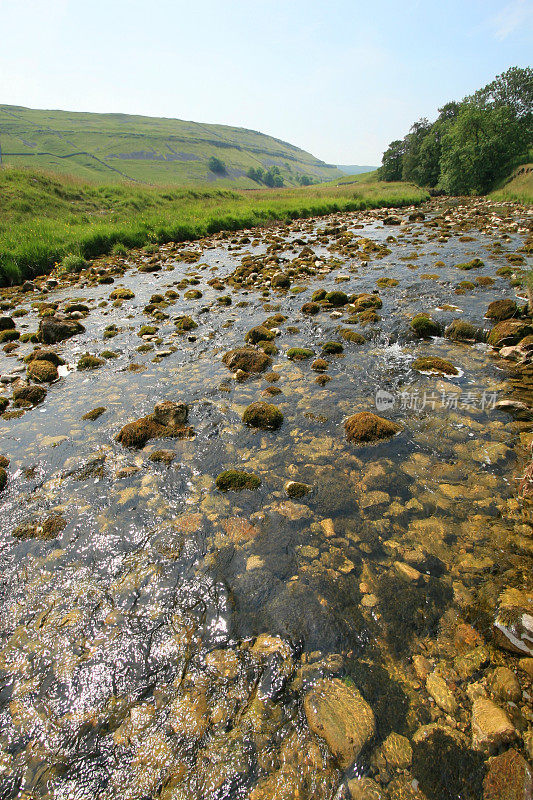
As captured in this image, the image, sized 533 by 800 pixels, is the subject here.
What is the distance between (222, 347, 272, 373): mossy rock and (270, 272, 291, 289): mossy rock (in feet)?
23.9

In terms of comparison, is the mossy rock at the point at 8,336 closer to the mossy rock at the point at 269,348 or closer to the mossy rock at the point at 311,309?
the mossy rock at the point at 269,348

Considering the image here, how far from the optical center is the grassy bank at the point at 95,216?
20.5 meters

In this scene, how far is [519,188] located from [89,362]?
5194cm

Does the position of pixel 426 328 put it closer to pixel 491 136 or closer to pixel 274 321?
pixel 274 321

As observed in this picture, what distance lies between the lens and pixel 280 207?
131 ft

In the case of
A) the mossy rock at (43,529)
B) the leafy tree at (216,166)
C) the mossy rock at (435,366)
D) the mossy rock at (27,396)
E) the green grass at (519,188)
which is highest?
the leafy tree at (216,166)

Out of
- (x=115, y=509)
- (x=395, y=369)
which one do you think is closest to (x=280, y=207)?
(x=395, y=369)

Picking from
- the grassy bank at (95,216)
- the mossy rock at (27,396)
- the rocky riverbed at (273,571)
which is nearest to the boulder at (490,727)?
the rocky riverbed at (273,571)

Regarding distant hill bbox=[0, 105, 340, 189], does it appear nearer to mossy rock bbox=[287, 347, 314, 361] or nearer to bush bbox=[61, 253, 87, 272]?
bush bbox=[61, 253, 87, 272]

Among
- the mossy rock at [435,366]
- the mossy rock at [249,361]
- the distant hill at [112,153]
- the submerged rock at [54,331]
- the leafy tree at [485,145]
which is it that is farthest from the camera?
the distant hill at [112,153]

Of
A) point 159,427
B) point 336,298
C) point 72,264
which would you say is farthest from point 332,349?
point 72,264

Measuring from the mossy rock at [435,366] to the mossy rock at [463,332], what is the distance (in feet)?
5.49

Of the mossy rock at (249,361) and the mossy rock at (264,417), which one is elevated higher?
the mossy rock at (249,361)

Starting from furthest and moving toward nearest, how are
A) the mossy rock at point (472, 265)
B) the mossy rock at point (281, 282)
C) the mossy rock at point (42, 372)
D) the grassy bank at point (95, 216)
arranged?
1. the grassy bank at point (95, 216)
2. the mossy rock at point (281, 282)
3. the mossy rock at point (472, 265)
4. the mossy rock at point (42, 372)
